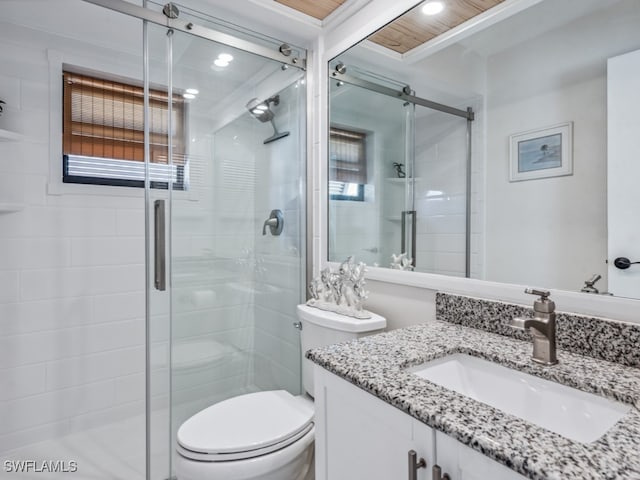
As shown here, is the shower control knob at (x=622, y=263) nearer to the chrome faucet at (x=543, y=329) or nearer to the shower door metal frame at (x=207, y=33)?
the chrome faucet at (x=543, y=329)

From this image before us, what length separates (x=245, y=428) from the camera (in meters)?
1.20

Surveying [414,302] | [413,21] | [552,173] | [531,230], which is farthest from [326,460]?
[413,21]

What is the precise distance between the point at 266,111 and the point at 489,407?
1.59m

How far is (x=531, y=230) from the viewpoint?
3.40 feet

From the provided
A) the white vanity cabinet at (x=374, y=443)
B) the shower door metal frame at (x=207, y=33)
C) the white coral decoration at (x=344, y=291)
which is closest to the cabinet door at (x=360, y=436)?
the white vanity cabinet at (x=374, y=443)

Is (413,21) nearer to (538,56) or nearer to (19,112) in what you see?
(538,56)

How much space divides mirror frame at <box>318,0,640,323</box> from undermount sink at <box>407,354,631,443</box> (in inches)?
10.1

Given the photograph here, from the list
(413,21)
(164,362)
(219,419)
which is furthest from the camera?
(164,362)

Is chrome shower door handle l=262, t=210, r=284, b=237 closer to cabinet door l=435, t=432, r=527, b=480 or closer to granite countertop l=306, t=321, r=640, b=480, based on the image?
granite countertop l=306, t=321, r=640, b=480

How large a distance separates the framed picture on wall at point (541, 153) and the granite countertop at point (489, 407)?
48cm

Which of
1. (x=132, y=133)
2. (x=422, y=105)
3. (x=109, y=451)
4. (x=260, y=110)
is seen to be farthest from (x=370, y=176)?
(x=109, y=451)

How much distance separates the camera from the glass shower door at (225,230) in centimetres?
151

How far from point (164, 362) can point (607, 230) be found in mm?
1620

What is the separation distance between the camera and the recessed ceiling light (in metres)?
1.26
